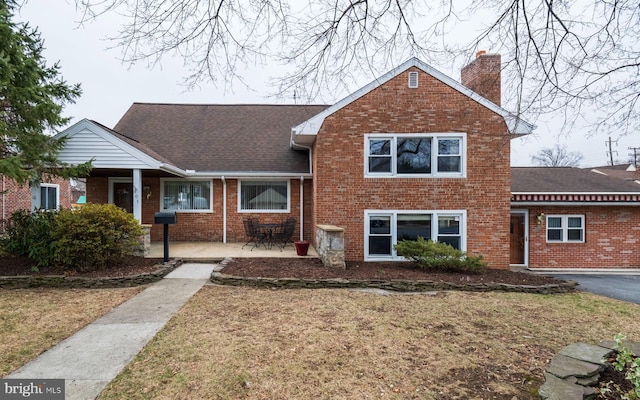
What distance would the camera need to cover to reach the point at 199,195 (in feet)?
41.3

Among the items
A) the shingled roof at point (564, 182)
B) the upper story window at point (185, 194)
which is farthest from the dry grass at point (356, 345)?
the shingled roof at point (564, 182)

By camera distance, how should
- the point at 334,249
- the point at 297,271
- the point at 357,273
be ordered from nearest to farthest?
the point at 297,271 < the point at 357,273 < the point at 334,249

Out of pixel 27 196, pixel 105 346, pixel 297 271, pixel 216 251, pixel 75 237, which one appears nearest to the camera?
pixel 105 346

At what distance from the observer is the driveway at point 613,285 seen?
28.1 feet

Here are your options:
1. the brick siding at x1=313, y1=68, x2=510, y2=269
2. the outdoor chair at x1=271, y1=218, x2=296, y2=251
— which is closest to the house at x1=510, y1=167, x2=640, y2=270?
the brick siding at x1=313, y1=68, x2=510, y2=269

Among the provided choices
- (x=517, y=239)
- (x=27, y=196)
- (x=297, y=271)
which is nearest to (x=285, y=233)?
(x=297, y=271)

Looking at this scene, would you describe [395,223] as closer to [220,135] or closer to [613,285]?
[613,285]

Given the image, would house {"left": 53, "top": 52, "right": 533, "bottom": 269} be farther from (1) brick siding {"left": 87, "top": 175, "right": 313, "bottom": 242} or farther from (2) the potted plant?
(1) brick siding {"left": 87, "top": 175, "right": 313, "bottom": 242}

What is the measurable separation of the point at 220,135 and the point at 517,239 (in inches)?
507

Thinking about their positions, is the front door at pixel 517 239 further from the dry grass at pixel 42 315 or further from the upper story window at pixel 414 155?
the dry grass at pixel 42 315

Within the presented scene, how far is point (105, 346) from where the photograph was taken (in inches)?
160

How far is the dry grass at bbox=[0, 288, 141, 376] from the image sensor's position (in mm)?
3949

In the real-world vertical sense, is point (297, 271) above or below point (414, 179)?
below

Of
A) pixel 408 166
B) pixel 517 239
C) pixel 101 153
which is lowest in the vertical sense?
pixel 517 239
